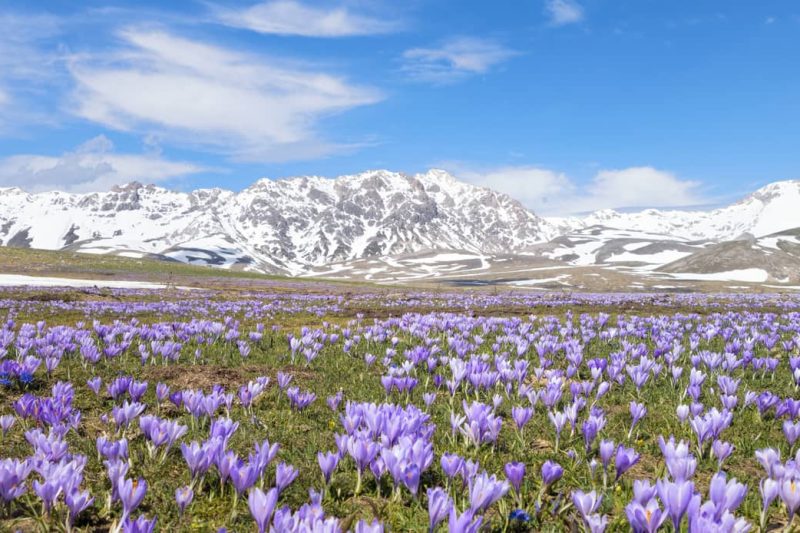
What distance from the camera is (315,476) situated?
414cm

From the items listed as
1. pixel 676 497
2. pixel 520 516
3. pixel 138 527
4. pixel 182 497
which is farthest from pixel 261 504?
pixel 676 497

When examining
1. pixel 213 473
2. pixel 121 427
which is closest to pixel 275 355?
pixel 121 427

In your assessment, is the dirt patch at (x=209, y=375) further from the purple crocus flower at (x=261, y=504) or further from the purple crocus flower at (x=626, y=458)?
the purple crocus flower at (x=626, y=458)

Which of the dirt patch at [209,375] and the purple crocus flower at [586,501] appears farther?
the dirt patch at [209,375]

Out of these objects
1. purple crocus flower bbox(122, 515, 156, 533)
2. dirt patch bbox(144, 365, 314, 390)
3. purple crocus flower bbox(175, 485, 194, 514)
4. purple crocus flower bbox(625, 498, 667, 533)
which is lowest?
dirt patch bbox(144, 365, 314, 390)

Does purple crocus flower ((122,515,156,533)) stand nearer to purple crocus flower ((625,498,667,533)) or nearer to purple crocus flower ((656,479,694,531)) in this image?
purple crocus flower ((625,498,667,533))

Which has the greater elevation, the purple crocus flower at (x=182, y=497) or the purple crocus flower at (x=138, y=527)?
the purple crocus flower at (x=138, y=527)

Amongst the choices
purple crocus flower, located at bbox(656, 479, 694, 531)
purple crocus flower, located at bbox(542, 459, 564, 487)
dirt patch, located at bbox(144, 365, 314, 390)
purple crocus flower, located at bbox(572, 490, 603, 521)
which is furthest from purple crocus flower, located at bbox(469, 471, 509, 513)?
dirt patch, located at bbox(144, 365, 314, 390)

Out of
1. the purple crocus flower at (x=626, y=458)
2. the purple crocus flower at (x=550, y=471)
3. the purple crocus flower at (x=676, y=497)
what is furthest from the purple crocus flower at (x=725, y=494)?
the purple crocus flower at (x=550, y=471)

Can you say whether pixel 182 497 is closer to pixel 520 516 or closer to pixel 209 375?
pixel 520 516

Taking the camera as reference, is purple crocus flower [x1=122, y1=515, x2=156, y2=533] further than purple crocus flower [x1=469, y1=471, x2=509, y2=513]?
No

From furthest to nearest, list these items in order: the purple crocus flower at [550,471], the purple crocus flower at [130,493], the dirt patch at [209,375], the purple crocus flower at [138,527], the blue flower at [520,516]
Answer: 1. the dirt patch at [209,375]
2. the purple crocus flower at [550,471]
3. the blue flower at [520,516]
4. the purple crocus flower at [130,493]
5. the purple crocus flower at [138,527]

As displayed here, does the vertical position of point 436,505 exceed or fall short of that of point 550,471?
it exceeds it

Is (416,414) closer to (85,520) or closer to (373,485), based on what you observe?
(373,485)
